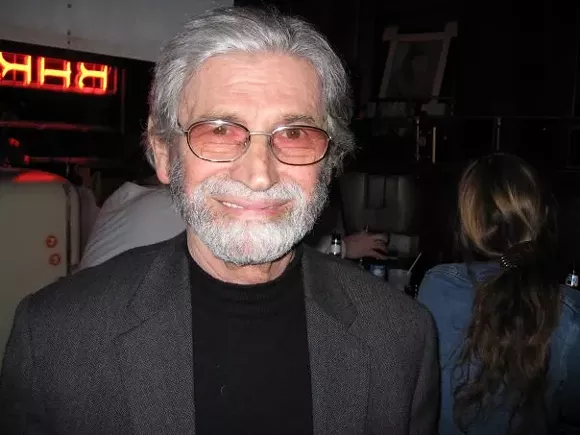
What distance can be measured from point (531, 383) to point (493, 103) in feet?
11.3

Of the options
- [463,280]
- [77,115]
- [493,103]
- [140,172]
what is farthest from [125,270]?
[77,115]

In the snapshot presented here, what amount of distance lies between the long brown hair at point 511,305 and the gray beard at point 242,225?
109 centimetres

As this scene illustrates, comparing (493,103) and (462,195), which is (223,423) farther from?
(493,103)

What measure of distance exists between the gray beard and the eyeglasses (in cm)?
6

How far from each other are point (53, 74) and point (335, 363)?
14.3 feet

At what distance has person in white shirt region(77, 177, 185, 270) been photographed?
7.27 ft

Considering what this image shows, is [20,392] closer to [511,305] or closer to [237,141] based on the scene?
[237,141]

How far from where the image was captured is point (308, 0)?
16.7 ft

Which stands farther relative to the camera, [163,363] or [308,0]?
[308,0]

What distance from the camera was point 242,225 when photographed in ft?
3.99

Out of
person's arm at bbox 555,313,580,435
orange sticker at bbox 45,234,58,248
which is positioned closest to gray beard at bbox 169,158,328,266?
orange sticker at bbox 45,234,58,248

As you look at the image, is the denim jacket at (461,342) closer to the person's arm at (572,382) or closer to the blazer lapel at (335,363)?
the person's arm at (572,382)

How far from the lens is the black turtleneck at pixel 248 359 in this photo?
1.22m

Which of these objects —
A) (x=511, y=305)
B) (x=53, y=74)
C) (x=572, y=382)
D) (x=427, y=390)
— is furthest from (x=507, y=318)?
(x=53, y=74)
